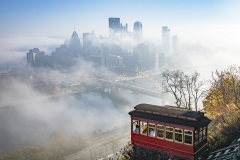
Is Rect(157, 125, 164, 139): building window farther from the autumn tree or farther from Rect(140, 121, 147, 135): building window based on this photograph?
the autumn tree

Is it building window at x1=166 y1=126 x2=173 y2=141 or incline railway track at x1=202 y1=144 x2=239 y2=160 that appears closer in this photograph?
incline railway track at x1=202 y1=144 x2=239 y2=160

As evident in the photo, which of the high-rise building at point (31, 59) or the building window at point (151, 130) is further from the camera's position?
the high-rise building at point (31, 59)

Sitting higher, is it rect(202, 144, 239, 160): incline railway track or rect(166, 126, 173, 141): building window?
rect(166, 126, 173, 141): building window

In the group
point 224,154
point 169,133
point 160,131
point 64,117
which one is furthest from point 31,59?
point 224,154

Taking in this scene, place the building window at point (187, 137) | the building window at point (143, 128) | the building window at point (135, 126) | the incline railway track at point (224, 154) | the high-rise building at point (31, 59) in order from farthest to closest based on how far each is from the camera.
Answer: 1. the high-rise building at point (31, 59)
2. the building window at point (135, 126)
3. the building window at point (143, 128)
4. the building window at point (187, 137)
5. the incline railway track at point (224, 154)

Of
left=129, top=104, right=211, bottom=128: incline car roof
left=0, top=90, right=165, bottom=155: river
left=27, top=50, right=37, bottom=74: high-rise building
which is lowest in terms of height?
left=0, top=90, right=165, bottom=155: river

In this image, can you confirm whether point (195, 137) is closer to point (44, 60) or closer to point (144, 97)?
point (144, 97)

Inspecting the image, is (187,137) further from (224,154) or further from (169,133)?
(224,154)

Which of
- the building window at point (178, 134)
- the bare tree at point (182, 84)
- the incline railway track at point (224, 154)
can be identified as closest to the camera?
the incline railway track at point (224, 154)

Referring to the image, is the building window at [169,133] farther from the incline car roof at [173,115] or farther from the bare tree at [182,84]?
the bare tree at [182,84]

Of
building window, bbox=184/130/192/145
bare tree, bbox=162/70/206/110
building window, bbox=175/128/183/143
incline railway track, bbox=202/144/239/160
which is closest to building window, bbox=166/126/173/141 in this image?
building window, bbox=175/128/183/143

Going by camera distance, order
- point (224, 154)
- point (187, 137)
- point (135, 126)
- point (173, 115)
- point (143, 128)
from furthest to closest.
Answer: point (135, 126)
point (143, 128)
point (173, 115)
point (187, 137)
point (224, 154)

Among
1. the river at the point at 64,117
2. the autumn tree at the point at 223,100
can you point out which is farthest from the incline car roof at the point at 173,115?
the river at the point at 64,117
